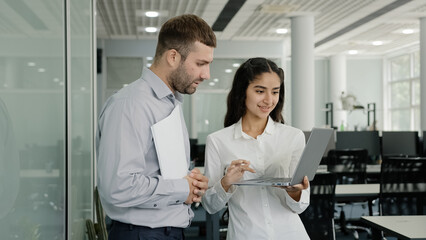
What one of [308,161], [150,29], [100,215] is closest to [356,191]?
[100,215]

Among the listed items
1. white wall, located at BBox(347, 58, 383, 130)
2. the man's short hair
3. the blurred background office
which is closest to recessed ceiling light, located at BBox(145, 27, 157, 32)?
the blurred background office

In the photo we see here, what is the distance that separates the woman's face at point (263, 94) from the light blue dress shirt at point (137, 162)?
1.76 ft

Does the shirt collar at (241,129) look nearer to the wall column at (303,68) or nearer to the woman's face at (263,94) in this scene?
the woman's face at (263,94)

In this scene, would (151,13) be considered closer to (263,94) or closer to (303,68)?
(303,68)

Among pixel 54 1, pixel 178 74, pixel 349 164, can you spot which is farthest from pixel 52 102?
pixel 349 164

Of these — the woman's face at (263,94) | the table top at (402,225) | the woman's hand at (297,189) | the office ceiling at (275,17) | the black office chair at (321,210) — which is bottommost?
the black office chair at (321,210)

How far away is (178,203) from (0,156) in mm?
581


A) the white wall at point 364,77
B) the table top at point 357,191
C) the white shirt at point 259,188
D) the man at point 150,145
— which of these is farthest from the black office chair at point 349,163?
the white wall at point 364,77

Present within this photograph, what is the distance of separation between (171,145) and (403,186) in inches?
153

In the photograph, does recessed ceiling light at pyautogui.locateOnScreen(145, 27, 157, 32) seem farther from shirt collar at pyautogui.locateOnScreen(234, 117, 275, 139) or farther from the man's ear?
the man's ear

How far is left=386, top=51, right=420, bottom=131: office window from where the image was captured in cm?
1482

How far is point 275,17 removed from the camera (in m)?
10.2

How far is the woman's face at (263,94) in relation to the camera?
2.22m

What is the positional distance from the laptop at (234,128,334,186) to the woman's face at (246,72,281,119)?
0.95 feet
